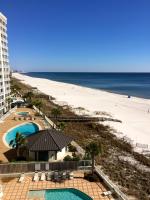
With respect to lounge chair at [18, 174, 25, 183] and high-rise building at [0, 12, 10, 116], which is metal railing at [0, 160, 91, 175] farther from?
high-rise building at [0, 12, 10, 116]

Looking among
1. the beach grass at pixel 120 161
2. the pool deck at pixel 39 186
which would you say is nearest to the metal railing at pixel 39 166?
the pool deck at pixel 39 186

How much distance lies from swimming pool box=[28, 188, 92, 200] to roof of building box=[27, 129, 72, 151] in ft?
23.8

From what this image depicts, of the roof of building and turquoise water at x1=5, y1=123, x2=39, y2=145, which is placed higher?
the roof of building

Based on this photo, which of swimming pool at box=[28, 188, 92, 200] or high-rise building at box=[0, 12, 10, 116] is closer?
swimming pool at box=[28, 188, 92, 200]

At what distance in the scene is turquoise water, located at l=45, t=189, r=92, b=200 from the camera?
22052 millimetres

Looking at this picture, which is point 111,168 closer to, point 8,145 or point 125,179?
point 125,179

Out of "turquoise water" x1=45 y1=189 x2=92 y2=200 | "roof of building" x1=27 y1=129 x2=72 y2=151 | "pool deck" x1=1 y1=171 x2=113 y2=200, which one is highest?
"roof of building" x1=27 y1=129 x2=72 y2=151

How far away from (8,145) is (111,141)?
17.9 metres

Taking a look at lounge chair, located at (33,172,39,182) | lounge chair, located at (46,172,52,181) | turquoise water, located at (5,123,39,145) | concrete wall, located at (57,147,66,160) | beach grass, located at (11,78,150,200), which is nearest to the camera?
lounge chair, located at (33,172,39,182)

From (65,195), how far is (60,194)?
51 cm

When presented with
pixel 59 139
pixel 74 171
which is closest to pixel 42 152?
pixel 59 139

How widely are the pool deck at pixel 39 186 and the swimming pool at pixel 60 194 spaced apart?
44 cm

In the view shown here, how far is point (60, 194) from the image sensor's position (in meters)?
22.7

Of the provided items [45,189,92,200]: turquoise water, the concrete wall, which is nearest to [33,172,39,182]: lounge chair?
[45,189,92,200]: turquoise water
